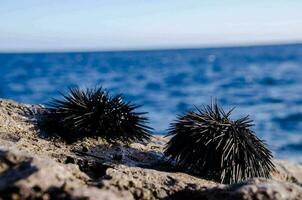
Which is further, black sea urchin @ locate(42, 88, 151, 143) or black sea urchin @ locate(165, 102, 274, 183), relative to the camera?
black sea urchin @ locate(42, 88, 151, 143)

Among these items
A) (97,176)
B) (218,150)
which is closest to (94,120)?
(218,150)

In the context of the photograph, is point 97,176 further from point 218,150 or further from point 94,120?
point 94,120

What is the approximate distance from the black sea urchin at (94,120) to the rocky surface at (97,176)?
0.13 meters

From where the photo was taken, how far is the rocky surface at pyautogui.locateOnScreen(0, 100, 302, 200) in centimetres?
222

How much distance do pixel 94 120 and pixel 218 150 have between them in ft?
4.47

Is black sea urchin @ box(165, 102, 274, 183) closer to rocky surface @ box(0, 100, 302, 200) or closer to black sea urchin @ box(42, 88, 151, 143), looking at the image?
rocky surface @ box(0, 100, 302, 200)

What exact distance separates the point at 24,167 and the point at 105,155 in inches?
65.5

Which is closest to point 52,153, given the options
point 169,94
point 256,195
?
point 256,195

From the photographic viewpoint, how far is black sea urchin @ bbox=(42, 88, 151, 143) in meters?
4.53

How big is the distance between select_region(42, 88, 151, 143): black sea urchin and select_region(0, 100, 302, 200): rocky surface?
0.41 ft

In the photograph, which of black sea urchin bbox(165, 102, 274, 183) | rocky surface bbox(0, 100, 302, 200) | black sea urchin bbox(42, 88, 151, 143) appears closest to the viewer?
rocky surface bbox(0, 100, 302, 200)

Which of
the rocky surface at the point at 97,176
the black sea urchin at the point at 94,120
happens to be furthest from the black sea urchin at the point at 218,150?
the black sea urchin at the point at 94,120

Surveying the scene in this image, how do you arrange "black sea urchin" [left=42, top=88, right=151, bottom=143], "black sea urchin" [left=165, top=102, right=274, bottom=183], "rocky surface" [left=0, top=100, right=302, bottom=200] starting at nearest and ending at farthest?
"rocky surface" [left=0, top=100, right=302, bottom=200]
"black sea urchin" [left=165, top=102, right=274, bottom=183]
"black sea urchin" [left=42, top=88, right=151, bottom=143]

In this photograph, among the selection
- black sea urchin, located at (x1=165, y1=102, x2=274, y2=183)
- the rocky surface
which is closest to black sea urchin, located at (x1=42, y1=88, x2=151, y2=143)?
the rocky surface
